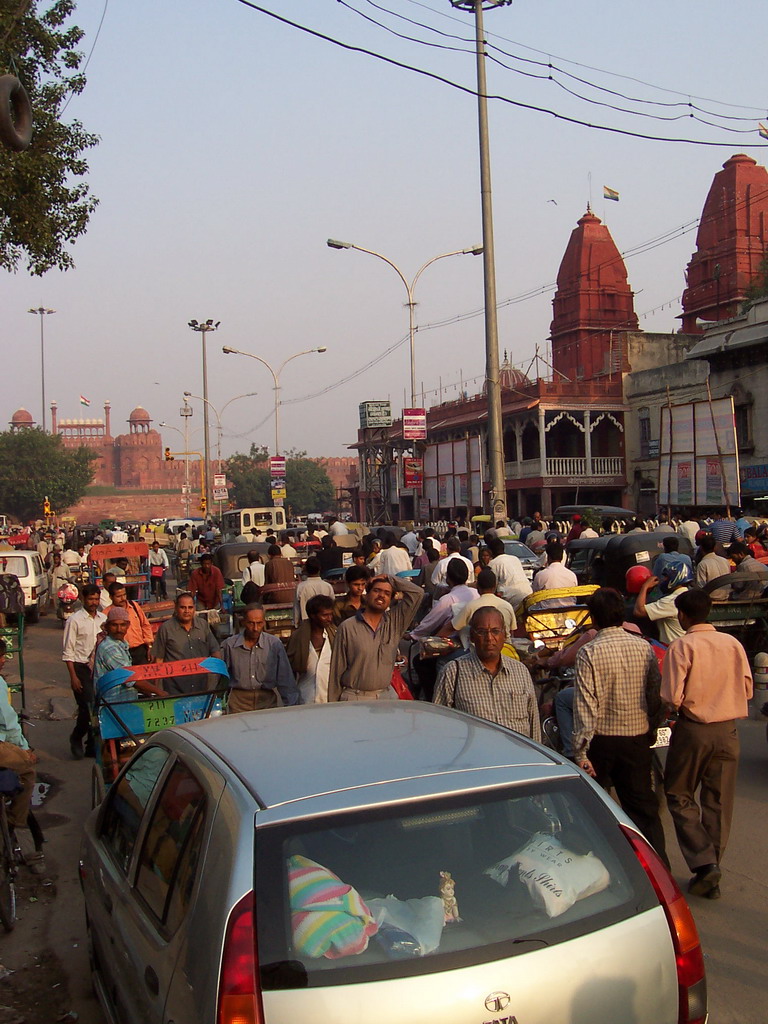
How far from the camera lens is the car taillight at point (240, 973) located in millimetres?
2523

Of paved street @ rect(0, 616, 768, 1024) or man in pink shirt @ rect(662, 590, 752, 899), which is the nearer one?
paved street @ rect(0, 616, 768, 1024)

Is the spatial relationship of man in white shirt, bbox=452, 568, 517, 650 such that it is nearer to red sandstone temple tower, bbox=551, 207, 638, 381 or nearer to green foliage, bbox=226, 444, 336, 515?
red sandstone temple tower, bbox=551, 207, 638, 381

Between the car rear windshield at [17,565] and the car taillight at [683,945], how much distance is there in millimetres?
20329

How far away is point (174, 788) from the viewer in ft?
11.5

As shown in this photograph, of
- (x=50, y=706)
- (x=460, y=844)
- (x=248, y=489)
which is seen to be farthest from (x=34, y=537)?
(x=248, y=489)

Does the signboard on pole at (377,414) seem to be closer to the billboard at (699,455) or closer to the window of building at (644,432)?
the window of building at (644,432)

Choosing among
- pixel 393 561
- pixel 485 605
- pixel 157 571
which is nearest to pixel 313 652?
pixel 485 605

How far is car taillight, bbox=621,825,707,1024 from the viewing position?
2.89m

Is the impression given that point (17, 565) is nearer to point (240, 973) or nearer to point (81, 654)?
point (81, 654)

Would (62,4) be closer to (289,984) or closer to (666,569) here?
(666,569)

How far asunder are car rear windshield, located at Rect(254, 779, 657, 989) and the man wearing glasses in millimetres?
2278

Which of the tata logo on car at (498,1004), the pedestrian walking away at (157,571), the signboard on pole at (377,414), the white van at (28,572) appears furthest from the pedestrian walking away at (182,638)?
the signboard on pole at (377,414)

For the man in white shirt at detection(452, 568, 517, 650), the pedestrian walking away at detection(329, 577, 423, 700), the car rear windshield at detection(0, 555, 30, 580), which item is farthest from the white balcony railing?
the pedestrian walking away at detection(329, 577, 423, 700)

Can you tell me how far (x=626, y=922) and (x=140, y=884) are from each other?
171 centimetres
